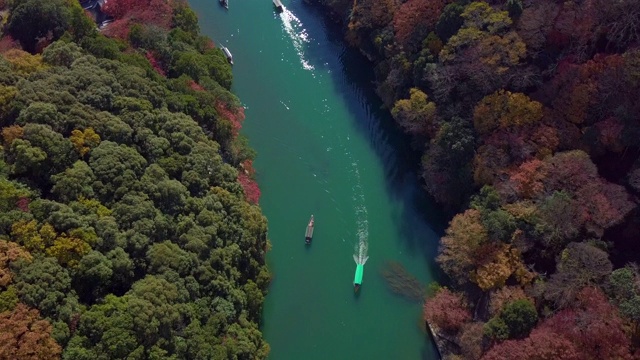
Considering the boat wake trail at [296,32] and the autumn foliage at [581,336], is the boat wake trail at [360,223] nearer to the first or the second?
the autumn foliage at [581,336]

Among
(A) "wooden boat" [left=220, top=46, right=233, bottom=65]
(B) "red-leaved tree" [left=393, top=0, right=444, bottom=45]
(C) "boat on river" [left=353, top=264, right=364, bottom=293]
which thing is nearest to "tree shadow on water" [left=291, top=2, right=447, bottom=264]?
(C) "boat on river" [left=353, top=264, right=364, bottom=293]

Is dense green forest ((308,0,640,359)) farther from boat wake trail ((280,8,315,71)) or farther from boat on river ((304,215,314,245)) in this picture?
boat wake trail ((280,8,315,71))

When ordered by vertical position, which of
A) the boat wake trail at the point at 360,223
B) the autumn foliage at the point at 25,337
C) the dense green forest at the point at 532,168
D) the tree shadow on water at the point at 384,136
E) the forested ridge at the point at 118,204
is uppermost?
the dense green forest at the point at 532,168

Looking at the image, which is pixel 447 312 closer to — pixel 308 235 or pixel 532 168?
pixel 532 168

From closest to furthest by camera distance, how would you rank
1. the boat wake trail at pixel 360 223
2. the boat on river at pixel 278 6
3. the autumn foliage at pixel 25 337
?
the autumn foliage at pixel 25 337, the boat wake trail at pixel 360 223, the boat on river at pixel 278 6

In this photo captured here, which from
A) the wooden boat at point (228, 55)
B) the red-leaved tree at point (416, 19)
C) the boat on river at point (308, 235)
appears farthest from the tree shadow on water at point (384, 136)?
the wooden boat at point (228, 55)

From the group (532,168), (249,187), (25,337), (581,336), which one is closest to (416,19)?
(532,168)

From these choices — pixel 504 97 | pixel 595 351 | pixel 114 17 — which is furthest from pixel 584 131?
pixel 114 17
